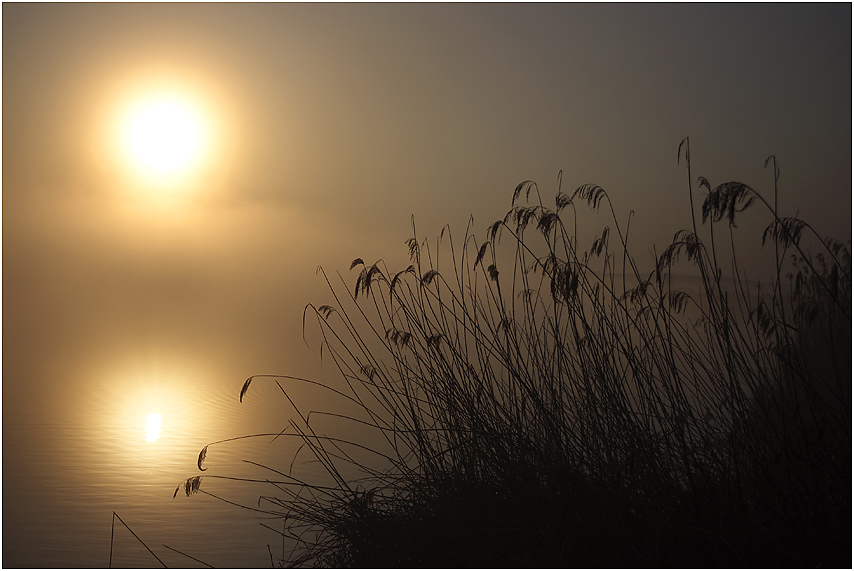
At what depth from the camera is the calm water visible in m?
2.37

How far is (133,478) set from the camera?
3.12 m

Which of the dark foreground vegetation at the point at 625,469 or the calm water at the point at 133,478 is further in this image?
the calm water at the point at 133,478

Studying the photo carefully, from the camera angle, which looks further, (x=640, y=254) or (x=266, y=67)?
(x=266, y=67)

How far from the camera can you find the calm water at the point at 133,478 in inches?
93.2

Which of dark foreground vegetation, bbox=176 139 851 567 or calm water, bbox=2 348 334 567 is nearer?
dark foreground vegetation, bbox=176 139 851 567

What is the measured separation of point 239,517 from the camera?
103 inches

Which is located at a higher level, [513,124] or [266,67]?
[266,67]

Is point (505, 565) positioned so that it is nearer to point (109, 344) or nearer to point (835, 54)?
point (835, 54)

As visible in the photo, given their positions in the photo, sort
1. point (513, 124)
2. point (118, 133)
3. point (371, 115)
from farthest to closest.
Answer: point (118, 133)
point (371, 115)
point (513, 124)

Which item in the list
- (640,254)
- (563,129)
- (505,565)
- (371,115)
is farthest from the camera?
(371,115)

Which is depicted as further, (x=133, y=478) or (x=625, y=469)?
(x=133, y=478)

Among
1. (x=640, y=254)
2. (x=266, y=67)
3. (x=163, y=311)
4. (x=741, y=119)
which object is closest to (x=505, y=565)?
(x=640, y=254)

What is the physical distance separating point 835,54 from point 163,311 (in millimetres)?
13722

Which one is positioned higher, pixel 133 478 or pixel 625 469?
pixel 133 478
